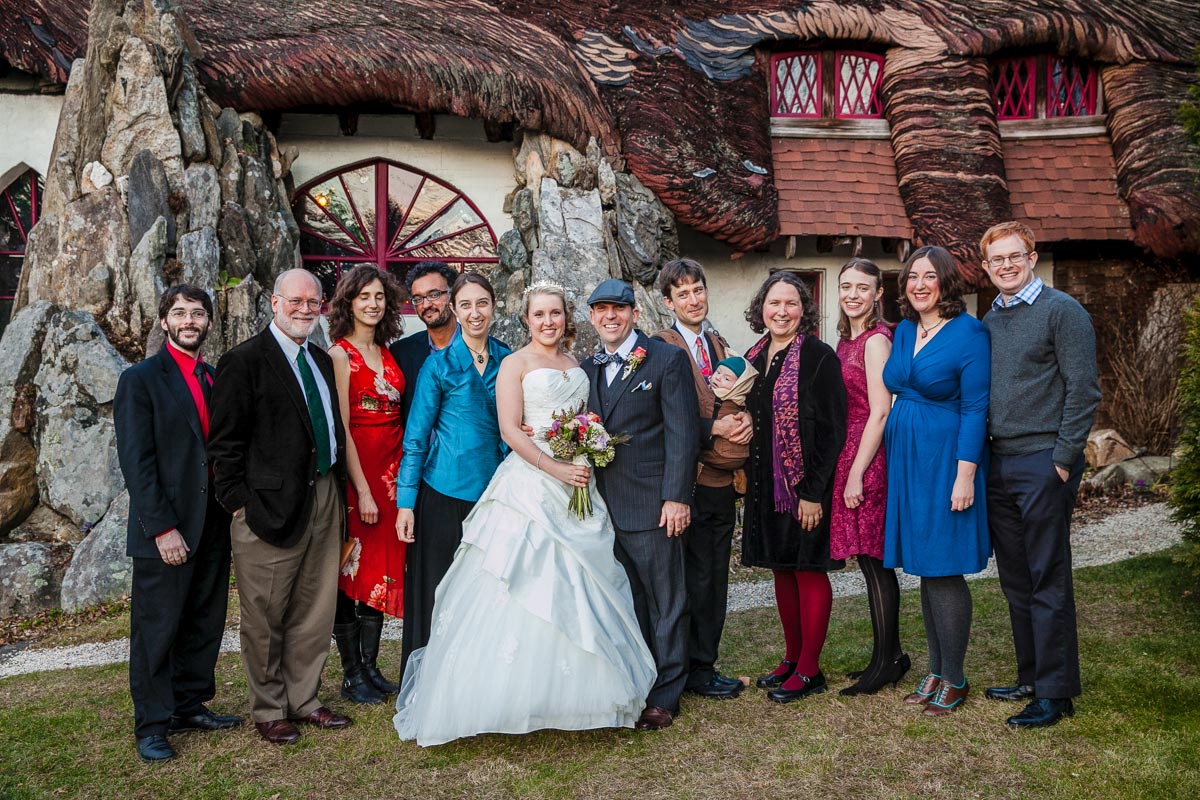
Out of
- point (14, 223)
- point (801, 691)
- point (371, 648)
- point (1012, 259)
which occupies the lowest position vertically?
point (801, 691)

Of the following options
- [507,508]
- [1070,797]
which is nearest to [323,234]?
[507,508]

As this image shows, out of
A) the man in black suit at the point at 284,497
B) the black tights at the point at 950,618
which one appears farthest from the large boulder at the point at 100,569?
the black tights at the point at 950,618

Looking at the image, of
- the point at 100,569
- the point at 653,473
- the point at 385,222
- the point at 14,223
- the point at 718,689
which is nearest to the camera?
the point at 653,473

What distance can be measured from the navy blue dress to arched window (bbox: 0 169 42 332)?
10.4m

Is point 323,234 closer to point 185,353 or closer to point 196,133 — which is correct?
point 196,133

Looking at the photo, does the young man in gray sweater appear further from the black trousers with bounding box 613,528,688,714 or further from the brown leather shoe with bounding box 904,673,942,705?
the black trousers with bounding box 613,528,688,714

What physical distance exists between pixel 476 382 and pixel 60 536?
570 cm

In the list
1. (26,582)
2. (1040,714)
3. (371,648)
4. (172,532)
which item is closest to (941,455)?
(1040,714)

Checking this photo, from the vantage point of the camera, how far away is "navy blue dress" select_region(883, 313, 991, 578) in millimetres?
4020

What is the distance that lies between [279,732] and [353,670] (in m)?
0.63

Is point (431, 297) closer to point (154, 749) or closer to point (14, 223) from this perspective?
point (154, 749)

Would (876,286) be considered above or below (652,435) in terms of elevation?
above

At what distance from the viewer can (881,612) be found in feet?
14.5

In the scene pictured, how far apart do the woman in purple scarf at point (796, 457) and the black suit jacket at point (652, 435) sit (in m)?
0.48
